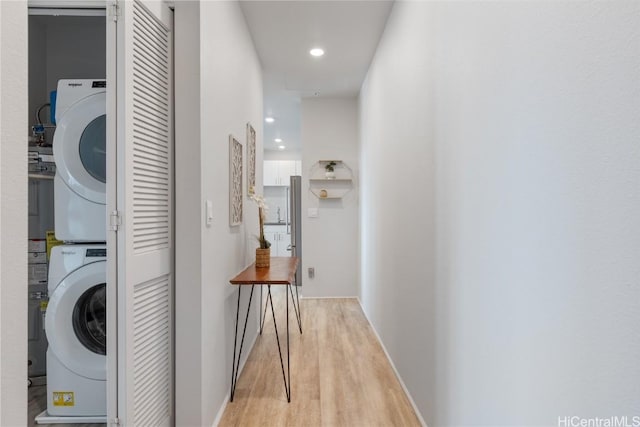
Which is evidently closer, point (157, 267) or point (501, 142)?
→ point (501, 142)

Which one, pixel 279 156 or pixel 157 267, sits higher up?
pixel 279 156

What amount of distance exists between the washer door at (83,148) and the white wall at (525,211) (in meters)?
1.68

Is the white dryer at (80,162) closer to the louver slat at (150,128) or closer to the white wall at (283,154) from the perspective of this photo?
the louver slat at (150,128)

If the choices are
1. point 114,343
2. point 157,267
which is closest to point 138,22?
point 157,267

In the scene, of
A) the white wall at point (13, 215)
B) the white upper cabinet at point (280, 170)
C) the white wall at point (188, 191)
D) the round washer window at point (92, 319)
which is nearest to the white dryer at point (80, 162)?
the round washer window at point (92, 319)

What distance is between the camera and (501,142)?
112cm

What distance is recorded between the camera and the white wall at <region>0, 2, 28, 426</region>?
0.79m

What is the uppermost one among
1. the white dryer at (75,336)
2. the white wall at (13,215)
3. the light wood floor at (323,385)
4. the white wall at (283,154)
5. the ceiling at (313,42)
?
the ceiling at (313,42)

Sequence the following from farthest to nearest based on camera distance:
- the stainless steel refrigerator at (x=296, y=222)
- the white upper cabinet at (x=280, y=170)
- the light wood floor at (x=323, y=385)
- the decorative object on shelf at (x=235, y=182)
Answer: the white upper cabinet at (x=280, y=170) < the stainless steel refrigerator at (x=296, y=222) < the decorative object on shelf at (x=235, y=182) < the light wood floor at (x=323, y=385)

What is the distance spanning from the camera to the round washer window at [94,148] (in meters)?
1.79

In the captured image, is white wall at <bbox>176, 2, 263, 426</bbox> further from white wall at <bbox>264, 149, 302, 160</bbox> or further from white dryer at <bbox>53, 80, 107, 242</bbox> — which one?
white wall at <bbox>264, 149, 302, 160</bbox>

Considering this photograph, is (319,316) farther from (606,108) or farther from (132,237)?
(606,108)

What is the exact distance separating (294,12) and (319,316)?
3114mm

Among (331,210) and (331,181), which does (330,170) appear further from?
(331,210)
